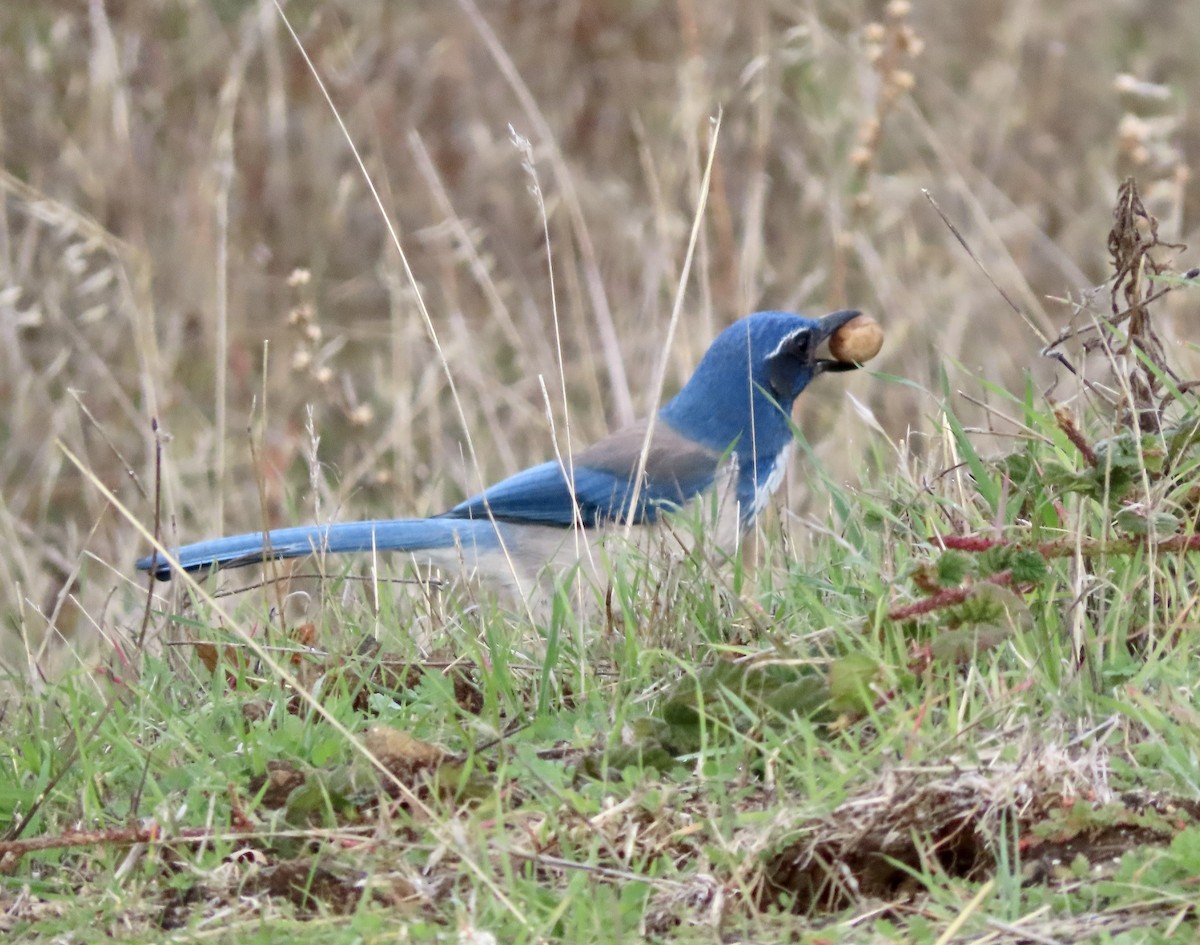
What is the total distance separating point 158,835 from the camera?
2.41 meters

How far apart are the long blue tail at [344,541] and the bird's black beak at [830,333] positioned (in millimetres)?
1062

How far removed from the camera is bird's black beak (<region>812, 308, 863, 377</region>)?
4628 millimetres

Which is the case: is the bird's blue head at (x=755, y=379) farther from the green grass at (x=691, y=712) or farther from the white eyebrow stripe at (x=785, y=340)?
the green grass at (x=691, y=712)

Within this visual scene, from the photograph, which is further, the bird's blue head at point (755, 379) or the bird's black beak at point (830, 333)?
the bird's blue head at point (755, 379)

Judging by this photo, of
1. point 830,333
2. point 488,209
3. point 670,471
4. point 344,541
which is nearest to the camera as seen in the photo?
point 344,541

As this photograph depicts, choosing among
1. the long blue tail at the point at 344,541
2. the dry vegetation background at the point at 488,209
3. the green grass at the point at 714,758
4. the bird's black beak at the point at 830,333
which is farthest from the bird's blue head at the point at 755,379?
the green grass at the point at 714,758

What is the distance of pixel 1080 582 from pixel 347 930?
3.96 ft

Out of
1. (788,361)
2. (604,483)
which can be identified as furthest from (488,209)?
(604,483)

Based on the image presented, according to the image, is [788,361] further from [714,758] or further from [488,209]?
[488,209]

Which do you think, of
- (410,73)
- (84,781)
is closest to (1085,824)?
(84,781)

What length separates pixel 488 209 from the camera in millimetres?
8031

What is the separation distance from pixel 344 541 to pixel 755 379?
127 cm

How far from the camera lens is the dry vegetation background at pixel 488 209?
5859 mm

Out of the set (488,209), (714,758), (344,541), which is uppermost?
(714,758)
